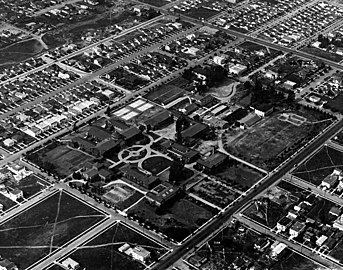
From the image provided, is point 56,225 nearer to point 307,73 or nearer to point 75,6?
point 307,73

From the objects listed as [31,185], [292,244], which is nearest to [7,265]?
[31,185]

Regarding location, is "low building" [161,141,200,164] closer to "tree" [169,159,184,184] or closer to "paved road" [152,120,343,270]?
"tree" [169,159,184,184]

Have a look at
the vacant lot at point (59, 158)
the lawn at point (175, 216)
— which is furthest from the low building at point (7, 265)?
the vacant lot at point (59, 158)

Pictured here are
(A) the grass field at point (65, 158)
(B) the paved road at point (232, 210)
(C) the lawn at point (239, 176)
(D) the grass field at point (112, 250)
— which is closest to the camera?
(D) the grass field at point (112, 250)

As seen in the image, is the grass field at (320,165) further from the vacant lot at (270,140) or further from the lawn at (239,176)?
the lawn at (239,176)

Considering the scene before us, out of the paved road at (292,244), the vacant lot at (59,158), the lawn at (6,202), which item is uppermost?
the vacant lot at (59,158)

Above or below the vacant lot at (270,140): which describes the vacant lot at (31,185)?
below

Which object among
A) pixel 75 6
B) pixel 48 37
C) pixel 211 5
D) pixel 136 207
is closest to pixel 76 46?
pixel 48 37

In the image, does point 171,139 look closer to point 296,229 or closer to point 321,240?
point 296,229
